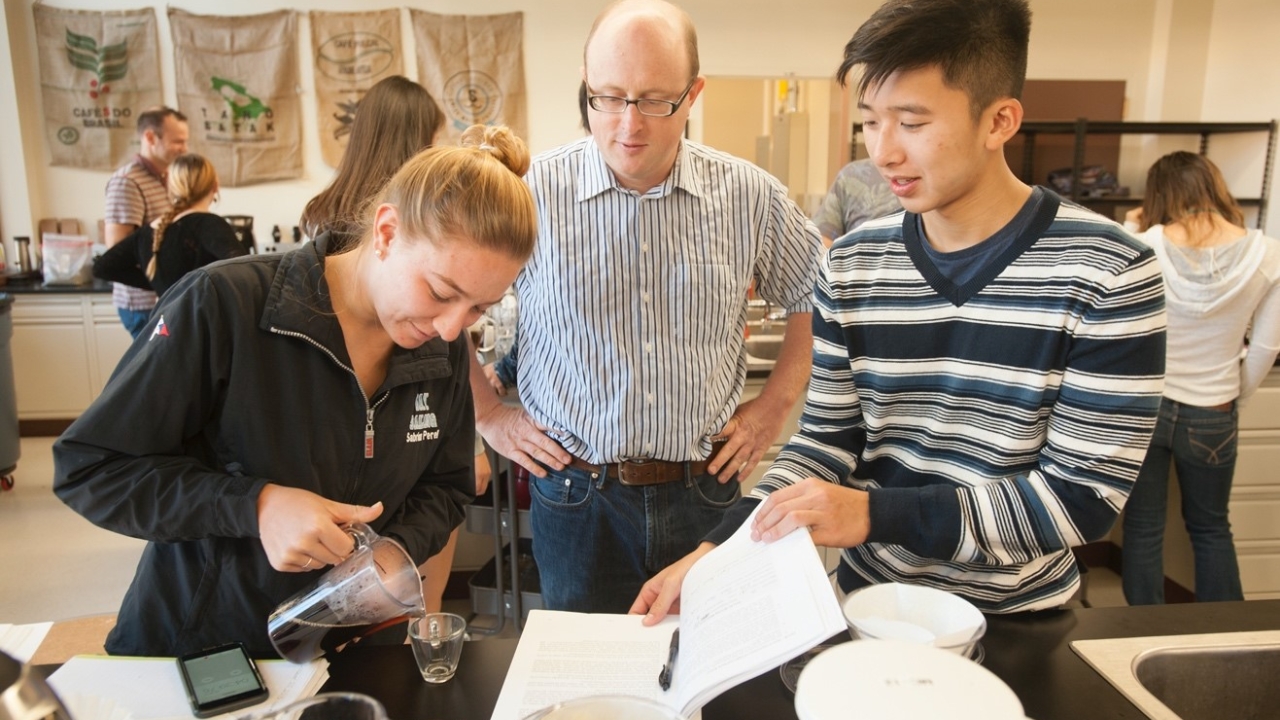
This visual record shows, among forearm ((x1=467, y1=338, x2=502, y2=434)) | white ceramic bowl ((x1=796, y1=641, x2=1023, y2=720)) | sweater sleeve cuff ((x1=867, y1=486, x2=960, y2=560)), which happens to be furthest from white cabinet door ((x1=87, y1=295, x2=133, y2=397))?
white ceramic bowl ((x1=796, y1=641, x2=1023, y2=720))

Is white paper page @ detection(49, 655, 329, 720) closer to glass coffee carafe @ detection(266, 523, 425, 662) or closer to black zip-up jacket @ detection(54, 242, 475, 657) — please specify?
glass coffee carafe @ detection(266, 523, 425, 662)

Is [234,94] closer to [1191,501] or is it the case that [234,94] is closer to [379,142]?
[379,142]

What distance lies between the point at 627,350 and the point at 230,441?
73 centimetres

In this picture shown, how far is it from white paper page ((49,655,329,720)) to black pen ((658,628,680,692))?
0.39m

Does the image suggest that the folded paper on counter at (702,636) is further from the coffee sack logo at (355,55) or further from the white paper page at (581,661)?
the coffee sack logo at (355,55)

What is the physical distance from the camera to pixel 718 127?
5.03 meters

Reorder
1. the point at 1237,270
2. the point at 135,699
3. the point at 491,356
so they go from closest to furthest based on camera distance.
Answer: the point at 135,699 < the point at 1237,270 < the point at 491,356

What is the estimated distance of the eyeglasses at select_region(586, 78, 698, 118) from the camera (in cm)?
153

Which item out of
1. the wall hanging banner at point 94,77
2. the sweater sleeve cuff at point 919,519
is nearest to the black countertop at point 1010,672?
the sweater sleeve cuff at point 919,519

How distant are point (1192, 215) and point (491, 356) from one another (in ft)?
7.74

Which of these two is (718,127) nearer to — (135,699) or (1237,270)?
(1237,270)

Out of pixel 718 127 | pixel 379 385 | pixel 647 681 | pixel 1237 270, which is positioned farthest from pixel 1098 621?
pixel 718 127

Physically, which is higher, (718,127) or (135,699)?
Answer: (718,127)

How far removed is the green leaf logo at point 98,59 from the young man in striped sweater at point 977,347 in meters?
5.39
